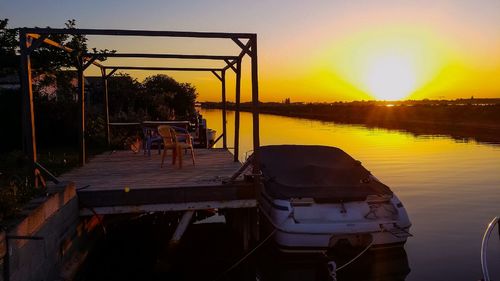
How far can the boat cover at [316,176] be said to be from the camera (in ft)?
30.7

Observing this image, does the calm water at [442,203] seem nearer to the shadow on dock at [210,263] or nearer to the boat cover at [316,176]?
the shadow on dock at [210,263]

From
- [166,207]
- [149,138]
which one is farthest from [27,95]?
[149,138]

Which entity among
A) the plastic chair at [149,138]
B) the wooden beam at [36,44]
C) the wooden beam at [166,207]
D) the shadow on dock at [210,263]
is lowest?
the shadow on dock at [210,263]

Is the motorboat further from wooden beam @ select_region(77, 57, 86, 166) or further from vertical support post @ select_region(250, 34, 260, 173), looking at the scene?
wooden beam @ select_region(77, 57, 86, 166)

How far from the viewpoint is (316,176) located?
9.92 meters

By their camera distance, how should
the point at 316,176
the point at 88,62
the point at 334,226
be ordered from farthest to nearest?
1. the point at 88,62
2. the point at 316,176
3. the point at 334,226

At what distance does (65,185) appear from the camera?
27.6 ft

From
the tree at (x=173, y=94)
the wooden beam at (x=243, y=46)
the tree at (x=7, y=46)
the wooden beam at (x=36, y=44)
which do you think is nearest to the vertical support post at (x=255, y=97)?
the wooden beam at (x=243, y=46)

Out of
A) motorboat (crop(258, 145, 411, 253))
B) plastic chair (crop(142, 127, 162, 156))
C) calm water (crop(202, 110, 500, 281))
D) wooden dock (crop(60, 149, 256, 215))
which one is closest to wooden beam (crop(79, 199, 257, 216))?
wooden dock (crop(60, 149, 256, 215))

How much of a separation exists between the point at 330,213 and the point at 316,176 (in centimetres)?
102

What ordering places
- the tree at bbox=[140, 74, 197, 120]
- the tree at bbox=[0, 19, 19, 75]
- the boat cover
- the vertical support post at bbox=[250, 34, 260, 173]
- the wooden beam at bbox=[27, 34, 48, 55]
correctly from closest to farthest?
the wooden beam at bbox=[27, 34, 48, 55] → the vertical support post at bbox=[250, 34, 260, 173] → the boat cover → the tree at bbox=[0, 19, 19, 75] → the tree at bbox=[140, 74, 197, 120]

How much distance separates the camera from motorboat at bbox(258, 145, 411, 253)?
8.97 metres

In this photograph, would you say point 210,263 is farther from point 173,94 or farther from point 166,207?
point 173,94

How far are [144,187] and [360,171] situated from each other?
4.46 meters
